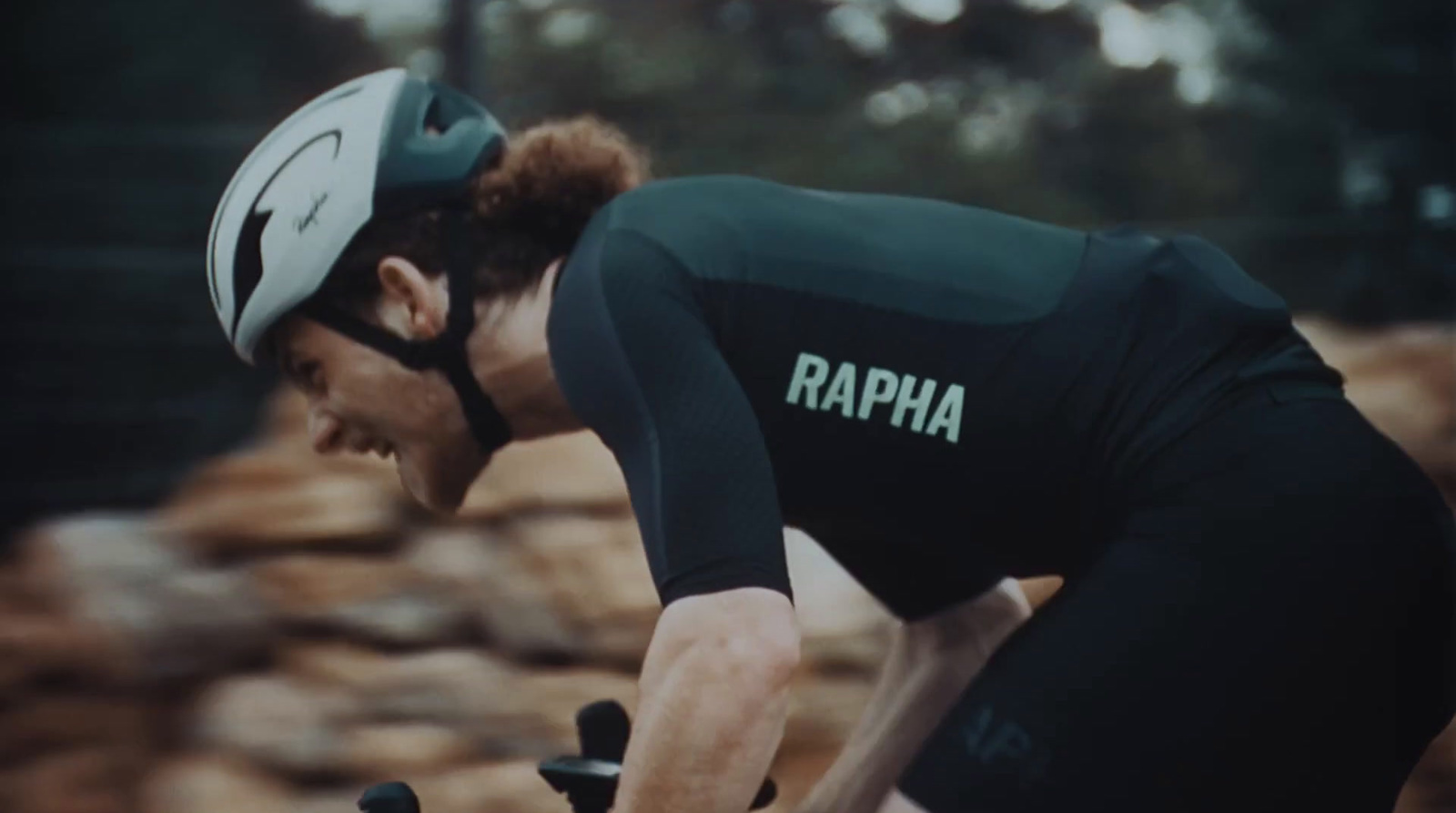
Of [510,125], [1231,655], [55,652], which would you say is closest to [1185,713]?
[1231,655]

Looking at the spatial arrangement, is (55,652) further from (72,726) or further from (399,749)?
(399,749)

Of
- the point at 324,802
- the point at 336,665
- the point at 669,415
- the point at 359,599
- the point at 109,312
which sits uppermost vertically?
the point at 109,312

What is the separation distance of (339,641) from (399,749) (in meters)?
0.35

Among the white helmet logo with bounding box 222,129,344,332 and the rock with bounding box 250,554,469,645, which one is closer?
the white helmet logo with bounding box 222,129,344,332

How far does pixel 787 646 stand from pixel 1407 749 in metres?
0.65

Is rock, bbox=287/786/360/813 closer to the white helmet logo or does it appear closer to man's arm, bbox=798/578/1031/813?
man's arm, bbox=798/578/1031/813

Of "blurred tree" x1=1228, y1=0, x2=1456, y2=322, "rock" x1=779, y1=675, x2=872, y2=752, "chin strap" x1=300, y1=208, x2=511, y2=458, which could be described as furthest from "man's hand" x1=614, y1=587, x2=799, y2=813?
"blurred tree" x1=1228, y1=0, x2=1456, y2=322

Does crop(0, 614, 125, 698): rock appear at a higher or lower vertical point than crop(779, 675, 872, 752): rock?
higher

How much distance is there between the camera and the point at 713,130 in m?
5.62

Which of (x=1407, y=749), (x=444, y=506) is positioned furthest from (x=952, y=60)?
(x=1407, y=749)

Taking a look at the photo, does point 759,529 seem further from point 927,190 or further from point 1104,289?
point 927,190

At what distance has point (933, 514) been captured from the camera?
6.42 feet

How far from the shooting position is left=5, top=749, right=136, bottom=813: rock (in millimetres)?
4020

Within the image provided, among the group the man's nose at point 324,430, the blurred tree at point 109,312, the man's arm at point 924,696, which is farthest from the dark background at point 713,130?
the man's arm at point 924,696
